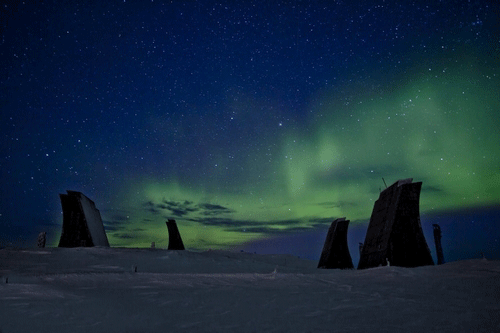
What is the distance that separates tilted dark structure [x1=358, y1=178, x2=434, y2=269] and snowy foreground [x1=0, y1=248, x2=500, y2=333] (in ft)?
9.69

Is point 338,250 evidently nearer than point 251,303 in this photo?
No

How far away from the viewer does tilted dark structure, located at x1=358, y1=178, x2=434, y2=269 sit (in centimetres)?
1021

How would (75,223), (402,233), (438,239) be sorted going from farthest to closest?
1. (438,239)
2. (75,223)
3. (402,233)

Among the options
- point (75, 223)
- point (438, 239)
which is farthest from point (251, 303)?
point (438, 239)

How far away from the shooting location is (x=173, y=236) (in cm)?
2220

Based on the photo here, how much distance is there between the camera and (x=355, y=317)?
3807 millimetres

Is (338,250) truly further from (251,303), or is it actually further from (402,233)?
(251,303)

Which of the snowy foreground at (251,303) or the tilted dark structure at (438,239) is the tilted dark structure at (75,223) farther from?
the tilted dark structure at (438,239)

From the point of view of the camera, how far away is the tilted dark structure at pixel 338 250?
15062 millimetres

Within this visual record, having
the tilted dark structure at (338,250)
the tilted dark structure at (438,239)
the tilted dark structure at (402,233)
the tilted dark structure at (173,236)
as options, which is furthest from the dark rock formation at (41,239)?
the tilted dark structure at (438,239)

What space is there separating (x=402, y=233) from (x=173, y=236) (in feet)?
52.0

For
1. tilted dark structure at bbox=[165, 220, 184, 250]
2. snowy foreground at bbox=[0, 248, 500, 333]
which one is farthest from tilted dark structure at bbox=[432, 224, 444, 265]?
tilted dark structure at bbox=[165, 220, 184, 250]

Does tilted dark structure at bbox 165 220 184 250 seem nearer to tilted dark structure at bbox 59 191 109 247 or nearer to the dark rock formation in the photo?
tilted dark structure at bbox 59 191 109 247

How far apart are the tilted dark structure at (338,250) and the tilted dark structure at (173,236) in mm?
10604
